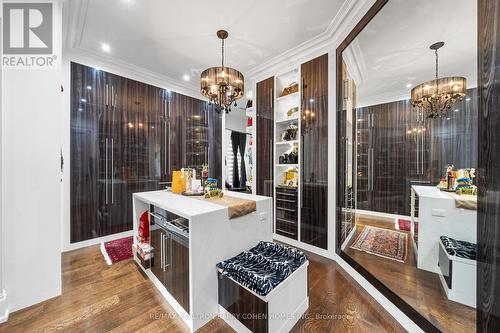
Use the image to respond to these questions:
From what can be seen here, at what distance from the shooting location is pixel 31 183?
181 centimetres

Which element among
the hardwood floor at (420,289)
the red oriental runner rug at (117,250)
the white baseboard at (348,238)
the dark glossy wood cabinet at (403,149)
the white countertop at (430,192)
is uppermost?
the dark glossy wood cabinet at (403,149)

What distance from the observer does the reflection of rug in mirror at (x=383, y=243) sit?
7.63ft

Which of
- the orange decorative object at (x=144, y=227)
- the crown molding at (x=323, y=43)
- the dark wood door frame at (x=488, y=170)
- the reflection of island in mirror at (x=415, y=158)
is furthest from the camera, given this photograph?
the orange decorative object at (x=144, y=227)

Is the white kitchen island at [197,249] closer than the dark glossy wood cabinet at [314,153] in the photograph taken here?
Yes

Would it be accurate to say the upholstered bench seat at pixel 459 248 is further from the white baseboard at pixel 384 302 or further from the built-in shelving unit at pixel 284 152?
the built-in shelving unit at pixel 284 152

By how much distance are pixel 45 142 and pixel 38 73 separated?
2.18 ft

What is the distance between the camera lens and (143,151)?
361 centimetres

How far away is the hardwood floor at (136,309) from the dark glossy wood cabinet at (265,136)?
1.70 meters

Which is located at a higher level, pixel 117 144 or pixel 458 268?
pixel 117 144

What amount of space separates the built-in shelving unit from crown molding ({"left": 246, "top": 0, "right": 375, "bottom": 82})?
7.8 inches

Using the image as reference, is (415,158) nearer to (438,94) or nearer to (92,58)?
(438,94)

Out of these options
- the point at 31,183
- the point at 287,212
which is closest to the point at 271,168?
the point at 287,212

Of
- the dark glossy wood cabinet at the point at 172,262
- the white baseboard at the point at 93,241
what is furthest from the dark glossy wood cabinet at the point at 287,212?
the white baseboard at the point at 93,241

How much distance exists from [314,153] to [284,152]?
0.74 metres
